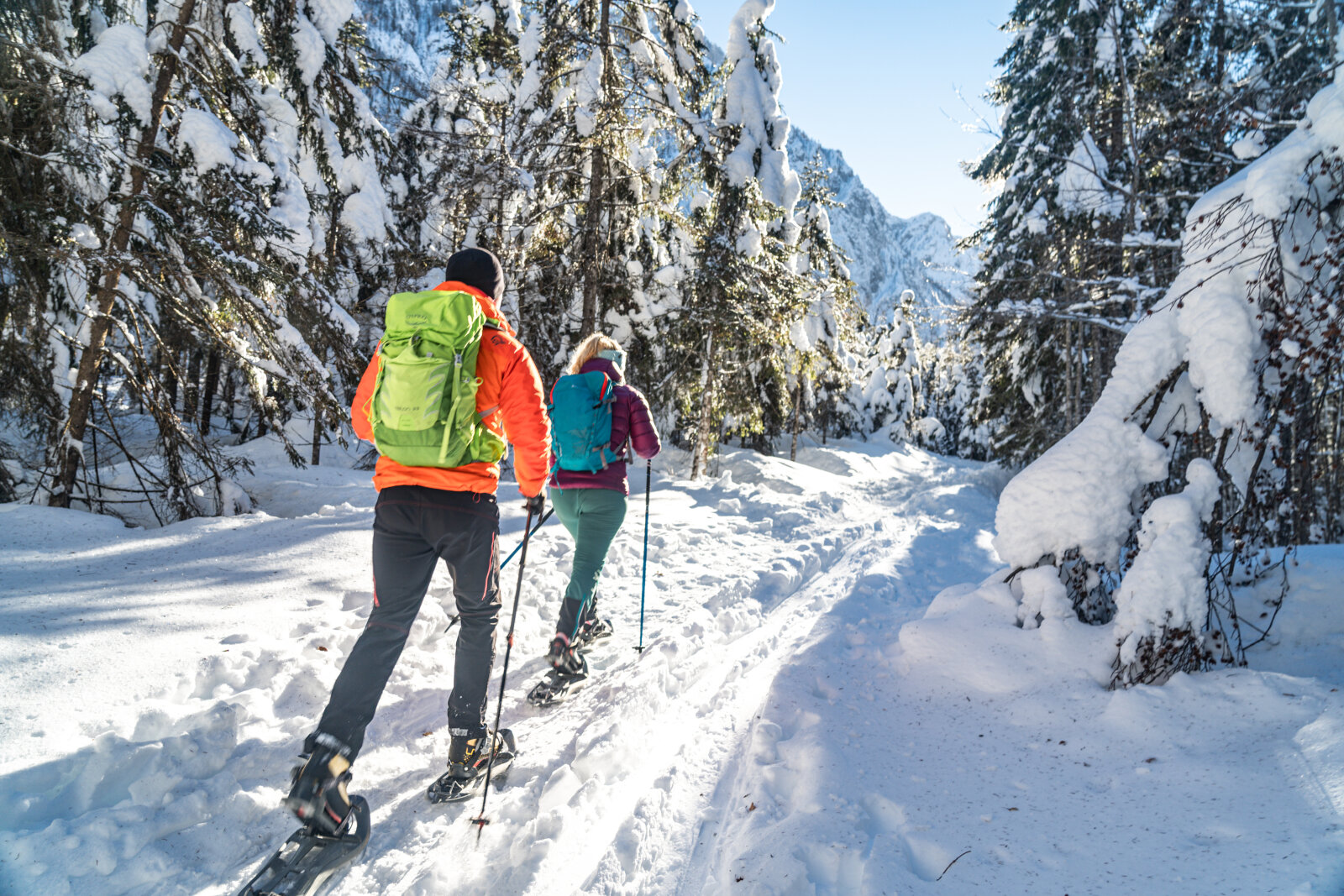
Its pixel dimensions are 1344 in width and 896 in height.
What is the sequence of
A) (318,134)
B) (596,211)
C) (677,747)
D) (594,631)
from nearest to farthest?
(677,747)
(594,631)
(318,134)
(596,211)

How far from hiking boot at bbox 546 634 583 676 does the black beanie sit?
7.24 ft

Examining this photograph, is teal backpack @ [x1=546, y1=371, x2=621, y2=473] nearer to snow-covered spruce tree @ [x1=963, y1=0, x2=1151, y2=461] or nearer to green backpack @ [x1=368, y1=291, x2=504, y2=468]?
green backpack @ [x1=368, y1=291, x2=504, y2=468]

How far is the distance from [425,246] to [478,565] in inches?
494

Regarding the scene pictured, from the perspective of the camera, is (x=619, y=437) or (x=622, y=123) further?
(x=622, y=123)

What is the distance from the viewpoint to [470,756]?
2775mm

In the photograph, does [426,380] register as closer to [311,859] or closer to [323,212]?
[311,859]

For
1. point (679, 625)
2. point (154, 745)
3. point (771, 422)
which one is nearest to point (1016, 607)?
point (679, 625)

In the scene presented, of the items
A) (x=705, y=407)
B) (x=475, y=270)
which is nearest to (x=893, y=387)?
(x=705, y=407)

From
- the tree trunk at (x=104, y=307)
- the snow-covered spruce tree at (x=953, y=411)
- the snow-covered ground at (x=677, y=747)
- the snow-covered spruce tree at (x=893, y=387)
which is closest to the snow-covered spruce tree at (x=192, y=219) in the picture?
the tree trunk at (x=104, y=307)

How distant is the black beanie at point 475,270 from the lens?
287 centimetres

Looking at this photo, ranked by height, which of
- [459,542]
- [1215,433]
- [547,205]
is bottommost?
[459,542]

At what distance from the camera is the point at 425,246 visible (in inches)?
520

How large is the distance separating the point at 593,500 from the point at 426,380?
175cm

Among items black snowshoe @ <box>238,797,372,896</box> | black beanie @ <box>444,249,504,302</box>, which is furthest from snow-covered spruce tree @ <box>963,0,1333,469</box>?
black snowshoe @ <box>238,797,372,896</box>
